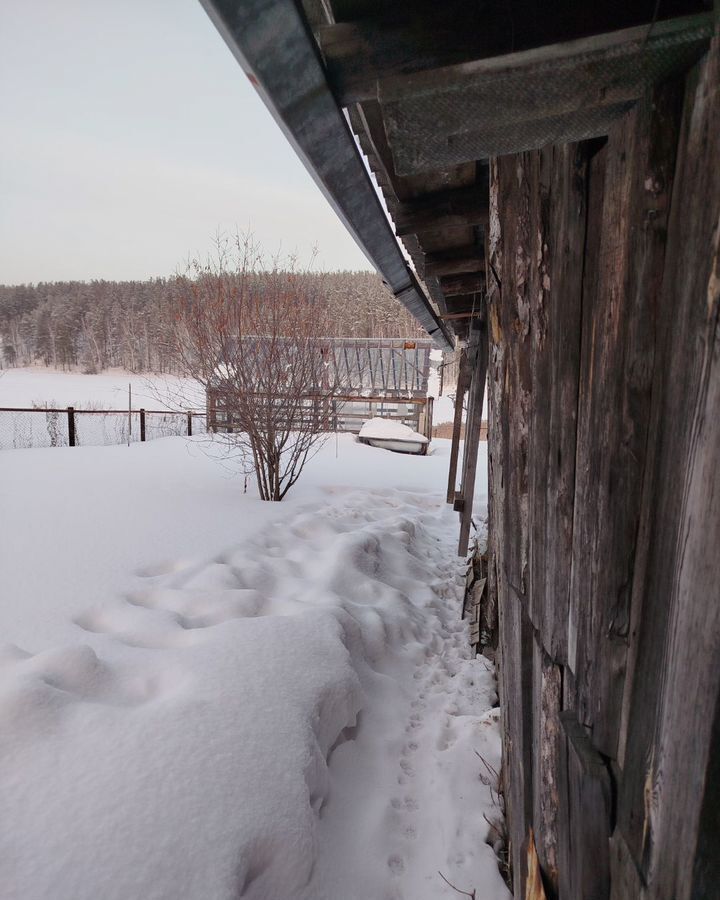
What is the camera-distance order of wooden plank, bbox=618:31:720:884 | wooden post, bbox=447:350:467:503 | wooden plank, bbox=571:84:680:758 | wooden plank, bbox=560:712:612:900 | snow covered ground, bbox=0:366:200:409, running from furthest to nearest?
snow covered ground, bbox=0:366:200:409 < wooden post, bbox=447:350:467:503 < wooden plank, bbox=560:712:612:900 < wooden plank, bbox=571:84:680:758 < wooden plank, bbox=618:31:720:884

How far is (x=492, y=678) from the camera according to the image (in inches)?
132

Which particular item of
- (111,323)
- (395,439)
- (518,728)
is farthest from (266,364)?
(111,323)

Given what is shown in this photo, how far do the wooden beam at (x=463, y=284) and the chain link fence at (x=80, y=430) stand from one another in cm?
668

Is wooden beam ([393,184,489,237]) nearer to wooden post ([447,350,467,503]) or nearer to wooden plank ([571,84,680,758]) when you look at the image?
wooden plank ([571,84,680,758])

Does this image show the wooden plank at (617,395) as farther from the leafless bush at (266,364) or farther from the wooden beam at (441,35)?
the leafless bush at (266,364)

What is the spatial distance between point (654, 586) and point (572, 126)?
0.80m

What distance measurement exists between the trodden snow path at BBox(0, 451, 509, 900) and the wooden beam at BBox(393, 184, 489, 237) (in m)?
2.36

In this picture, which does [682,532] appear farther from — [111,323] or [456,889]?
[111,323]

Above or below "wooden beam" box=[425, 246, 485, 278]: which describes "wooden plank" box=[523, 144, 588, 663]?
below

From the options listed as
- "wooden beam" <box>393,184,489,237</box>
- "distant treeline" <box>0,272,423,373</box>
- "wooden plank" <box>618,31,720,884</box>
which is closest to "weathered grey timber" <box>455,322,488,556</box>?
"wooden beam" <box>393,184,489,237</box>

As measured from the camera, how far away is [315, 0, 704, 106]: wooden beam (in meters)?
0.83

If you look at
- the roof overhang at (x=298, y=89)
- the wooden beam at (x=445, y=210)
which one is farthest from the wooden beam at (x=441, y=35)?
Answer: the wooden beam at (x=445, y=210)

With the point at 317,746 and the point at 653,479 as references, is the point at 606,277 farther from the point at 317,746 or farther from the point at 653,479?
the point at 317,746

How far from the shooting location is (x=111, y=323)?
59.8 m
